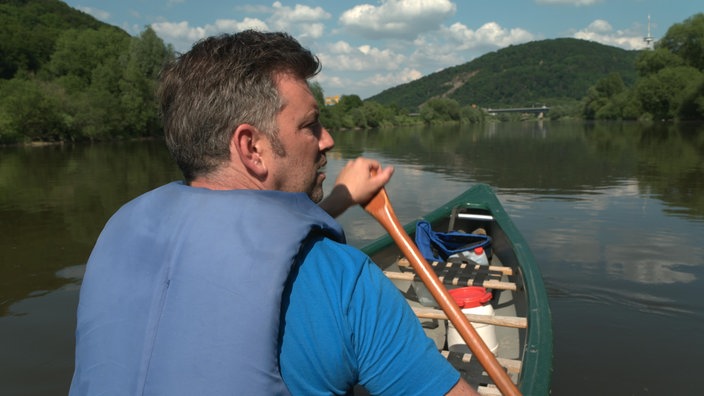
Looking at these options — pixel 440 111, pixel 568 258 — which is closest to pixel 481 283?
pixel 568 258

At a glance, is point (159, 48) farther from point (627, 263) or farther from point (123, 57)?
point (627, 263)

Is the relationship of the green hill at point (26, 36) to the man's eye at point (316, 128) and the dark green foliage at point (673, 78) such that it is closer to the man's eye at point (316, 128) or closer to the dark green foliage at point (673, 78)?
the dark green foliage at point (673, 78)

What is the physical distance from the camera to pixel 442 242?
20.5 ft

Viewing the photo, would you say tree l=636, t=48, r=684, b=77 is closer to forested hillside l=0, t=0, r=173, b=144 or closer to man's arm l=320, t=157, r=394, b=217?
forested hillside l=0, t=0, r=173, b=144

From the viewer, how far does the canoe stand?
3344 mm

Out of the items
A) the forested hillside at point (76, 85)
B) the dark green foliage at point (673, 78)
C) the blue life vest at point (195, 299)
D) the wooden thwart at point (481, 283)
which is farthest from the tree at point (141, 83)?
the dark green foliage at point (673, 78)

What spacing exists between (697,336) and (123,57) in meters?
57.8

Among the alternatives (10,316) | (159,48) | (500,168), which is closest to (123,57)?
(159,48)

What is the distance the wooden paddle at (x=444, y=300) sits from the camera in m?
1.99

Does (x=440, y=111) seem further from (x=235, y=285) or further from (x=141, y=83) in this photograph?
(x=235, y=285)

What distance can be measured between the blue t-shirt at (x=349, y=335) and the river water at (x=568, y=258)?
3.84 metres

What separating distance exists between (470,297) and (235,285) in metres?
3.28

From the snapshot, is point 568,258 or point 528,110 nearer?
point 568,258

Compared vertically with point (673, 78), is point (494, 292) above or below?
below
